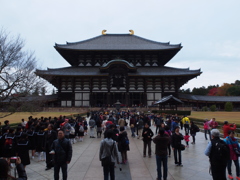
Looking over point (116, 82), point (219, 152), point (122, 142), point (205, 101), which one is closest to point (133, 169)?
point (122, 142)

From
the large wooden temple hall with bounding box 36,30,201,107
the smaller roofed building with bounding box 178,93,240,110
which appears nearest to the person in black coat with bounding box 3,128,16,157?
the large wooden temple hall with bounding box 36,30,201,107

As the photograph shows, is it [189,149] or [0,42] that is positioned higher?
[0,42]

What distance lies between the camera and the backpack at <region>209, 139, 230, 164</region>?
4.90m

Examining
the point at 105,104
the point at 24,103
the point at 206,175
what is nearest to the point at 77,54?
the point at 105,104

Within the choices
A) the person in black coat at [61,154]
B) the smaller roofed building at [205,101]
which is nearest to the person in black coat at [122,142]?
the person in black coat at [61,154]

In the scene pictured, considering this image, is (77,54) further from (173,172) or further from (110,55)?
(173,172)

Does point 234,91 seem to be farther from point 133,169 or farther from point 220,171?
→ point 220,171

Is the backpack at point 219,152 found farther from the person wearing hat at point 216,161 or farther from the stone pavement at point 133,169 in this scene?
the stone pavement at point 133,169

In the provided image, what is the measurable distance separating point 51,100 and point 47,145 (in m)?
39.9

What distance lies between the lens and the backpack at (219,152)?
4902 mm

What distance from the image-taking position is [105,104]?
44906 mm

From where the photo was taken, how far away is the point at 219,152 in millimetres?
4934

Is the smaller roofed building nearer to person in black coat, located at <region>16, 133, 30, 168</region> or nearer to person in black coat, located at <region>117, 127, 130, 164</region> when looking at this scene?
person in black coat, located at <region>117, 127, 130, 164</region>

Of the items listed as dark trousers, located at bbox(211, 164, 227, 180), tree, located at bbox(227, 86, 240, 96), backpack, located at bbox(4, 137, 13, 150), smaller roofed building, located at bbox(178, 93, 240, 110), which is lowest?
dark trousers, located at bbox(211, 164, 227, 180)
